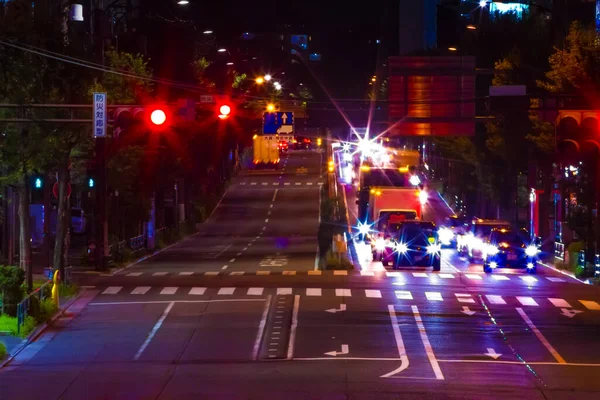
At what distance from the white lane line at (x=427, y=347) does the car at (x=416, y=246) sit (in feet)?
43.9

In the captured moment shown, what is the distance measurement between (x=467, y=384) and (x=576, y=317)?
10.4 meters

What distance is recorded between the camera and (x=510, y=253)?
42.7m

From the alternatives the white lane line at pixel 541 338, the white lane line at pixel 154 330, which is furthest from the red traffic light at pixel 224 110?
the white lane line at pixel 541 338

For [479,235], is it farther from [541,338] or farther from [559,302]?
[541,338]

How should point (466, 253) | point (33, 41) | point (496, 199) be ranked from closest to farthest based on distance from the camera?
point (33, 41) < point (466, 253) < point (496, 199)

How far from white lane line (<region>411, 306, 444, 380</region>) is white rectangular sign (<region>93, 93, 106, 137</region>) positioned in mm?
10544

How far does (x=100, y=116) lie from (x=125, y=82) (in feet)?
56.8

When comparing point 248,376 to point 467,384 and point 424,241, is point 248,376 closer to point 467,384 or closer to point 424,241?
point 467,384

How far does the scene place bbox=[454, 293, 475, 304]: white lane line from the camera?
98.2ft

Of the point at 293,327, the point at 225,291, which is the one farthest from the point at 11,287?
the point at 225,291

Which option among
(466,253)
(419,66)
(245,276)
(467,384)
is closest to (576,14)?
(466,253)

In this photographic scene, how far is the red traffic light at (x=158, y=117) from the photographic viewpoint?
96.6 ft

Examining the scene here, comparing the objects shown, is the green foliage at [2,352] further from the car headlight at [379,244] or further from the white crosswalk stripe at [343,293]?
the car headlight at [379,244]

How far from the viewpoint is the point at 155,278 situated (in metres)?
37.5
